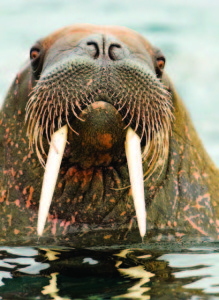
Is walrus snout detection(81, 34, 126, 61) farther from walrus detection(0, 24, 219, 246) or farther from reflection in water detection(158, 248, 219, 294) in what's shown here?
reflection in water detection(158, 248, 219, 294)

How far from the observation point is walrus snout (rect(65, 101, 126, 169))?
695cm

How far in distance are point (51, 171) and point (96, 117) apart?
2.13 ft

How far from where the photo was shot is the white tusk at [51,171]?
261 inches

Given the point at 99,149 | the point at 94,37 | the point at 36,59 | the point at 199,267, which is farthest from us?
the point at 36,59

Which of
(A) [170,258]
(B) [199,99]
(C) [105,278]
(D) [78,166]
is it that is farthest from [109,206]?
(B) [199,99]

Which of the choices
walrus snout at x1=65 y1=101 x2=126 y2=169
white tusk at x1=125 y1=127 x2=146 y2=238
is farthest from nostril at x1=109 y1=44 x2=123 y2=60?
white tusk at x1=125 y1=127 x2=146 y2=238

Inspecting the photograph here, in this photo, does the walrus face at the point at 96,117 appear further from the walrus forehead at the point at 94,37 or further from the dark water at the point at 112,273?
the dark water at the point at 112,273

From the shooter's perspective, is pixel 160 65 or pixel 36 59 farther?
pixel 160 65

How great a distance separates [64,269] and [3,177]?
76.4 inches

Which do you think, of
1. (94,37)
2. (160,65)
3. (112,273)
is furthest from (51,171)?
(160,65)

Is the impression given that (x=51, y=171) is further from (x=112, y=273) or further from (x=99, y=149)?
(x=112, y=273)

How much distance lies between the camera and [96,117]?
22.8 ft

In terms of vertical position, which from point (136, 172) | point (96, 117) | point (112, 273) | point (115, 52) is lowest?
point (112, 273)

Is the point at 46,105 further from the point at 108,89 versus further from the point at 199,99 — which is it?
the point at 199,99
